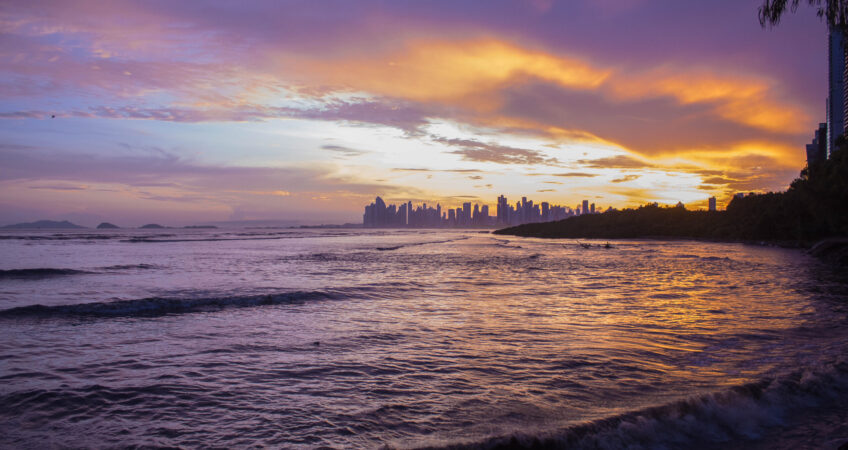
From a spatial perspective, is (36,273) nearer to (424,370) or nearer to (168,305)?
(168,305)

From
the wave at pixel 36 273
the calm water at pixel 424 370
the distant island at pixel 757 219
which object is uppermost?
the distant island at pixel 757 219

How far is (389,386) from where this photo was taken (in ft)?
19.7

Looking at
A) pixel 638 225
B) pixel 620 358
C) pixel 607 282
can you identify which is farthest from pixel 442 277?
pixel 638 225

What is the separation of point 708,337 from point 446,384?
19.1 feet

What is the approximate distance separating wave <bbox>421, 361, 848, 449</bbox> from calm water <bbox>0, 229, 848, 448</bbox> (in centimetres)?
2

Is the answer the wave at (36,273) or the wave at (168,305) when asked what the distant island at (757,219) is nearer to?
the wave at (168,305)

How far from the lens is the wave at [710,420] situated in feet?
14.3

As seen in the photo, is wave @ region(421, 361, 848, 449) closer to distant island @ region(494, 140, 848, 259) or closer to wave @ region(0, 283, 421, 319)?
wave @ region(0, 283, 421, 319)

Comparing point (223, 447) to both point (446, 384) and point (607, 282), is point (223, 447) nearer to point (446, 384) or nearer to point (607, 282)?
point (446, 384)

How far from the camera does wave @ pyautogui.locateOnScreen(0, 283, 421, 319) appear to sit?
11529mm

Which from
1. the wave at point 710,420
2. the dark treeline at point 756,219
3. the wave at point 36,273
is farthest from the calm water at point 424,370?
the dark treeline at point 756,219

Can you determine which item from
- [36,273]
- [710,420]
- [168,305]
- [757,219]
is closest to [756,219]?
[757,219]

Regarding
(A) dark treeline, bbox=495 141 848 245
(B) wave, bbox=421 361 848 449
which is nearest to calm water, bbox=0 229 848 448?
(B) wave, bbox=421 361 848 449

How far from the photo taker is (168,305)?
42.0 feet
